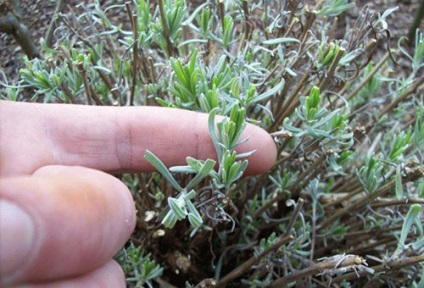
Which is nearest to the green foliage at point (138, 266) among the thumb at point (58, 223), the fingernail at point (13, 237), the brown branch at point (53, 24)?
the thumb at point (58, 223)

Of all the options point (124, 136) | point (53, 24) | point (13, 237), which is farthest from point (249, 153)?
point (53, 24)

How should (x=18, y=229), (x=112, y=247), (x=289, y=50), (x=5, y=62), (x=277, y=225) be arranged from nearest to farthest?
(x=18, y=229) < (x=112, y=247) < (x=289, y=50) < (x=277, y=225) < (x=5, y=62)

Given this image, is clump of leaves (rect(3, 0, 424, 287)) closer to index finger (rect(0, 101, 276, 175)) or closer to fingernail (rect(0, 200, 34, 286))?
index finger (rect(0, 101, 276, 175))

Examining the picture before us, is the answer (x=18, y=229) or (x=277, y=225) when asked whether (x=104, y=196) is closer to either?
(x=18, y=229)

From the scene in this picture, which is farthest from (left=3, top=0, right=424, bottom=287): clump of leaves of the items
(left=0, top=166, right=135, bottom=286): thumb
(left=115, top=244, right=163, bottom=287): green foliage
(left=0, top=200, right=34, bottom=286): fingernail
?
(left=0, top=200, right=34, bottom=286): fingernail

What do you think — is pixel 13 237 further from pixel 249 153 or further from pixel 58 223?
pixel 249 153

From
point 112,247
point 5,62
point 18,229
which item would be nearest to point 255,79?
point 112,247
